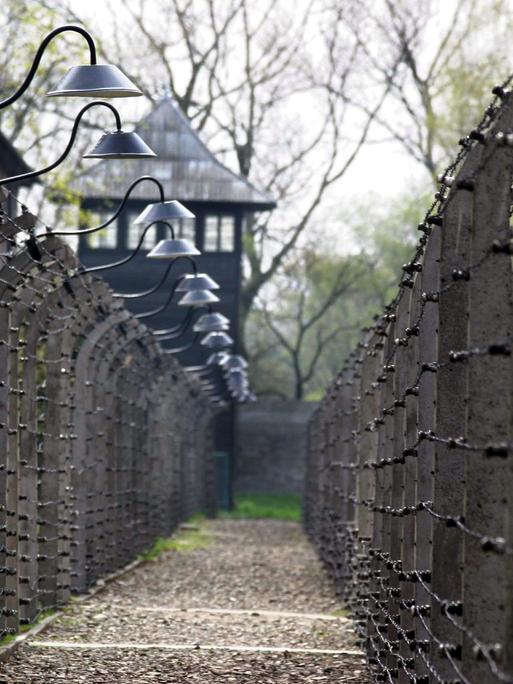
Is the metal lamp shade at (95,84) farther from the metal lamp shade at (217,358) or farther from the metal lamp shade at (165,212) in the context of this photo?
the metal lamp shade at (217,358)

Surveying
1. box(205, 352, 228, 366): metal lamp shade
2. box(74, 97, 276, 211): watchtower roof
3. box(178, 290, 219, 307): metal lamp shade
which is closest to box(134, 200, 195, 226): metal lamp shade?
box(178, 290, 219, 307): metal lamp shade

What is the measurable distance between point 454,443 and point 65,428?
776 cm

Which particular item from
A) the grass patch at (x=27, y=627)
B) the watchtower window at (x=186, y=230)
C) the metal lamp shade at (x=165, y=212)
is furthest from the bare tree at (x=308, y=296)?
the grass patch at (x=27, y=627)

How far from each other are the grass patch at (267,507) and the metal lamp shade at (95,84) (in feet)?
94.7

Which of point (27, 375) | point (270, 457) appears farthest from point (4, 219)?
point (270, 457)

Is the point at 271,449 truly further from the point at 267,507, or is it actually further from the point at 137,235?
the point at 137,235

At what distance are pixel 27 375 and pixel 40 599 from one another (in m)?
1.81

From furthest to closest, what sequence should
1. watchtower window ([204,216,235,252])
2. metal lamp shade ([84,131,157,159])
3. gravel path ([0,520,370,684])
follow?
watchtower window ([204,216,235,252]) → metal lamp shade ([84,131,157,159]) → gravel path ([0,520,370,684])

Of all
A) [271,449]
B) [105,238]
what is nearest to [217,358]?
[105,238]

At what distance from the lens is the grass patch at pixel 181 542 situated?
20.2 metres

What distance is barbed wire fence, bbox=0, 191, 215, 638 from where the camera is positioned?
9445 mm

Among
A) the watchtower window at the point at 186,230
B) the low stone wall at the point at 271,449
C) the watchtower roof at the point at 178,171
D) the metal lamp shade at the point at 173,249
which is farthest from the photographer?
the low stone wall at the point at 271,449

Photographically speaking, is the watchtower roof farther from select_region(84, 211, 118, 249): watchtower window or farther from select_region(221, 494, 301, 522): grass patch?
select_region(221, 494, 301, 522): grass patch

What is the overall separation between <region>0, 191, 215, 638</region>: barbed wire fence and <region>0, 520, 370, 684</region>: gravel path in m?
0.36
